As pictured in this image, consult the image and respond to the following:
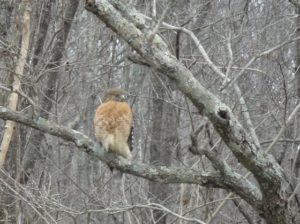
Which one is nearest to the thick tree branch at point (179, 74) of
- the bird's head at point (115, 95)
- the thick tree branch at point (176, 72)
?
the thick tree branch at point (176, 72)

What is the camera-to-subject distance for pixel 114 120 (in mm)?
5477

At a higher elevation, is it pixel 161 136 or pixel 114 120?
pixel 161 136

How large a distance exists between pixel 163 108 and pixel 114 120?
16.1ft

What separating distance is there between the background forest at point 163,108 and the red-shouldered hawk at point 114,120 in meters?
0.47

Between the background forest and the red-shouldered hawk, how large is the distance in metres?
0.47

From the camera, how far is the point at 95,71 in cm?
1089

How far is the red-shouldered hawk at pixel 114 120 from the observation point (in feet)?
17.6

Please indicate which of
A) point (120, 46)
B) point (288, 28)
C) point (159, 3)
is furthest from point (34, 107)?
point (120, 46)

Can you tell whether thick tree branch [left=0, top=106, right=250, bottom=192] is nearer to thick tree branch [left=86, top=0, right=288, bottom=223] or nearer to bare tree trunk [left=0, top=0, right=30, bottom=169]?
thick tree branch [left=86, top=0, right=288, bottom=223]

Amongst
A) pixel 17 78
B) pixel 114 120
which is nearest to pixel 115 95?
pixel 114 120

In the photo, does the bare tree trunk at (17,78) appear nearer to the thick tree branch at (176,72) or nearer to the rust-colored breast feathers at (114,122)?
the rust-colored breast feathers at (114,122)

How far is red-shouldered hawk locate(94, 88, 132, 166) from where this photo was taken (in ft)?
17.6

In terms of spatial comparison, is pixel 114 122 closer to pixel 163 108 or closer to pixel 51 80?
pixel 51 80

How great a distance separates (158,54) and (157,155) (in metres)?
6.61
